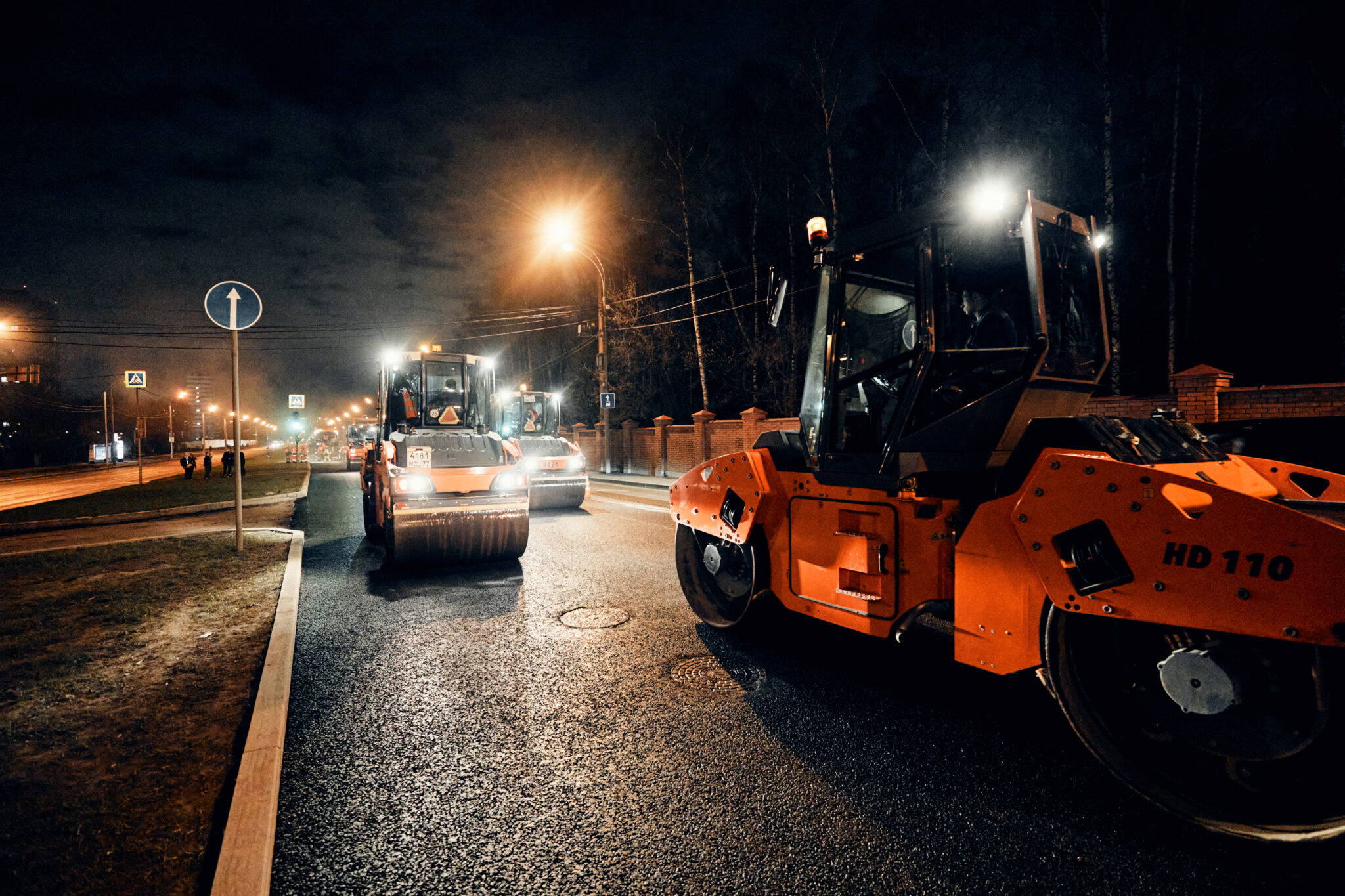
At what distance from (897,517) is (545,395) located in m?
21.6

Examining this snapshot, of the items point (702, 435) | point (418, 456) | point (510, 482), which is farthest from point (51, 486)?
point (510, 482)

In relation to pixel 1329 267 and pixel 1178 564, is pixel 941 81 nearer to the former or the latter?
pixel 1329 267

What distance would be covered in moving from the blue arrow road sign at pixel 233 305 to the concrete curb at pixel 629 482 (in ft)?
38.5

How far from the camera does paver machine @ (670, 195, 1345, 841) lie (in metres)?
2.15

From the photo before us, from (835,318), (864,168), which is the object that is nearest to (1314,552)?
(835,318)

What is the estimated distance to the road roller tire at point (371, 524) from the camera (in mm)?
9211

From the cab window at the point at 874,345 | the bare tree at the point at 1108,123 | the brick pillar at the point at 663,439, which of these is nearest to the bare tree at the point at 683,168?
the brick pillar at the point at 663,439

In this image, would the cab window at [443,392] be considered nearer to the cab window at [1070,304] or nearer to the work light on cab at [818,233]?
the work light on cab at [818,233]

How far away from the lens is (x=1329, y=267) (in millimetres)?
14992

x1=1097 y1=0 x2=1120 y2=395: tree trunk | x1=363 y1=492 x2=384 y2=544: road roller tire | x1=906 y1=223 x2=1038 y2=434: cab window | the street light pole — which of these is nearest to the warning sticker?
x1=363 y1=492 x2=384 y2=544: road roller tire

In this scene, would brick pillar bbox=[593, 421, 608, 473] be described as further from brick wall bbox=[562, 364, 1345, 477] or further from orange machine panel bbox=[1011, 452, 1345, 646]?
orange machine panel bbox=[1011, 452, 1345, 646]

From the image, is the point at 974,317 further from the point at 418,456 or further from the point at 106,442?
the point at 106,442

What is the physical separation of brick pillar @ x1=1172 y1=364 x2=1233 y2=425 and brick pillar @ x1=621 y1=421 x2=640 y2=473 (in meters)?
18.4

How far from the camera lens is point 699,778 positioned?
9.05 ft
